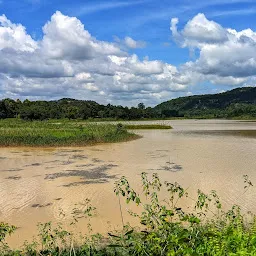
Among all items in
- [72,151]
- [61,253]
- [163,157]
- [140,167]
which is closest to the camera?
[61,253]

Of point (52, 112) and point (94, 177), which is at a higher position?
point (52, 112)

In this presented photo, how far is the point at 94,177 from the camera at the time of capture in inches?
547

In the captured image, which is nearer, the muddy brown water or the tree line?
the muddy brown water

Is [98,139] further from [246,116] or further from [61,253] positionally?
[246,116]

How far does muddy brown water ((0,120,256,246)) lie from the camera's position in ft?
28.2

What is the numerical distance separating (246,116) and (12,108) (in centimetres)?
7305

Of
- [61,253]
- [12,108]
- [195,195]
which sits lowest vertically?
[195,195]

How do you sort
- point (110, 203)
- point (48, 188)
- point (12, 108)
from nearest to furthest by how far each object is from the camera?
point (110, 203) < point (48, 188) < point (12, 108)

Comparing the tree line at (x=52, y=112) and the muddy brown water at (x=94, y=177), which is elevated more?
the tree line at (x=52, y=112)

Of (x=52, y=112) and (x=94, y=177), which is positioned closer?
(x=94, y=177)

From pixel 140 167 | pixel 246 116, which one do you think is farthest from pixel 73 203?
pixel 246 116

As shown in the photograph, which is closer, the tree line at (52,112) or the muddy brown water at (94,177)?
the muddy brown water at (94,177)

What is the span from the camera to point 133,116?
99.6 metres

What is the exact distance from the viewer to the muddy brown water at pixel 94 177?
8609 mm
